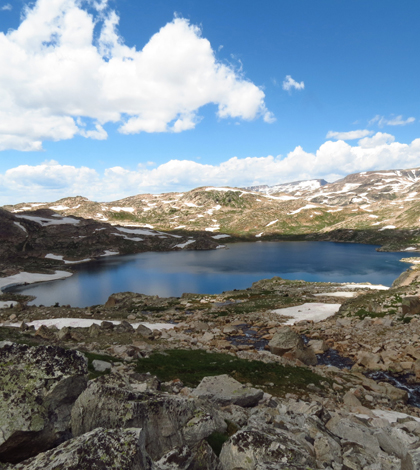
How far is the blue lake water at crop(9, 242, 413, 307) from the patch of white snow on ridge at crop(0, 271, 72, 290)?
562 cm

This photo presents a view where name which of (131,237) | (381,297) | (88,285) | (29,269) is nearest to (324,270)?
(381,297)

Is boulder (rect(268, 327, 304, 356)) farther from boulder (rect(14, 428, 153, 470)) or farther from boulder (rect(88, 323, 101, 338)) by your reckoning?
boulder (rect(14, 428, 153, 470))

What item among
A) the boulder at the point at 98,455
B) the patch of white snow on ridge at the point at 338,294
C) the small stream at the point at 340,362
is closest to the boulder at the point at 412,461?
the boulder at the point at 98,455

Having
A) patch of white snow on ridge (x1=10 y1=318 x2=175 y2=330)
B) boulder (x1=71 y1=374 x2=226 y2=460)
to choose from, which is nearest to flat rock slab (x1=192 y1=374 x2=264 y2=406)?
boulder (x1=71 y1=374 x2=226 y2=460)

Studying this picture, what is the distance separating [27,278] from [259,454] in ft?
363

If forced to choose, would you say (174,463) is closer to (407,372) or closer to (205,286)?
(407,372)

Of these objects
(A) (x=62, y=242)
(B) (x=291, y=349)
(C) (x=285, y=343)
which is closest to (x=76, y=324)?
(C) (x=285, y=343)

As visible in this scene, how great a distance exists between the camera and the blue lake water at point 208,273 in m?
78.0

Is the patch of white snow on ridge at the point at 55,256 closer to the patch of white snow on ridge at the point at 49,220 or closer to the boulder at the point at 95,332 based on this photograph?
the patch of white snow on ridge at the point at 49,220

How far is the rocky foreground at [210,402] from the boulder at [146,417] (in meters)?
0.02

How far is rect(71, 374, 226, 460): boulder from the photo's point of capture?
6.70m

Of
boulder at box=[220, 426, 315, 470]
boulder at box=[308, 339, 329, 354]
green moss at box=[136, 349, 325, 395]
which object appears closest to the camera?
boulder at box=[220, 426, 315, 470]

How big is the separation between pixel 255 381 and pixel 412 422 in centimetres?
793

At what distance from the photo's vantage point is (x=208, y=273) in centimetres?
9869
